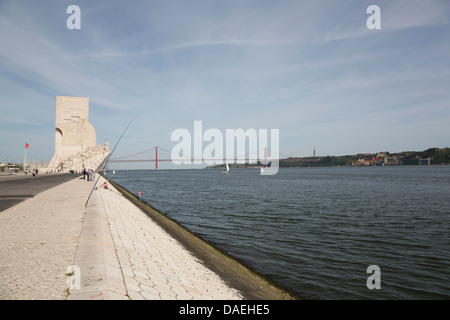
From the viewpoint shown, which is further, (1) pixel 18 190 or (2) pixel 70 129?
(2) pixel 70 129

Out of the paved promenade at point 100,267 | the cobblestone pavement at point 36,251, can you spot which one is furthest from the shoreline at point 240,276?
the cobblestone pavement at point 36,251

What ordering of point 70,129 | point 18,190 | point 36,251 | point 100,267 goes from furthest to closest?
point 70,129, point 18,190, point 36,251, point 100,267

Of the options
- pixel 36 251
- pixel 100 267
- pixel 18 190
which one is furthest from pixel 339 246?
pixel 18 190

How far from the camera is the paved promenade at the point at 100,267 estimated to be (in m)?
3.59

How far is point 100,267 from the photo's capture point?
4.11 m

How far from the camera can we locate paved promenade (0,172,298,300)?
3592 mm

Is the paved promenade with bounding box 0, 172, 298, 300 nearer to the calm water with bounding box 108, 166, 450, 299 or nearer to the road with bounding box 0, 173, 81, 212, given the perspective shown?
the calm water with bounding box 108, 166, 450, 299

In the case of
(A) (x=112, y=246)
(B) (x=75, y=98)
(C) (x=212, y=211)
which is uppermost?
(B) (x=75, y=98)

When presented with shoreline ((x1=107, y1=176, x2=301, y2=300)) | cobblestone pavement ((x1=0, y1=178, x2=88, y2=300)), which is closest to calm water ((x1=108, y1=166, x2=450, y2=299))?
shoreline ((x1=107, y1=176, x2=301, y2=300))

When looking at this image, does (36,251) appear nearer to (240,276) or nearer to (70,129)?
(240,276)

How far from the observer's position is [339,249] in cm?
873
